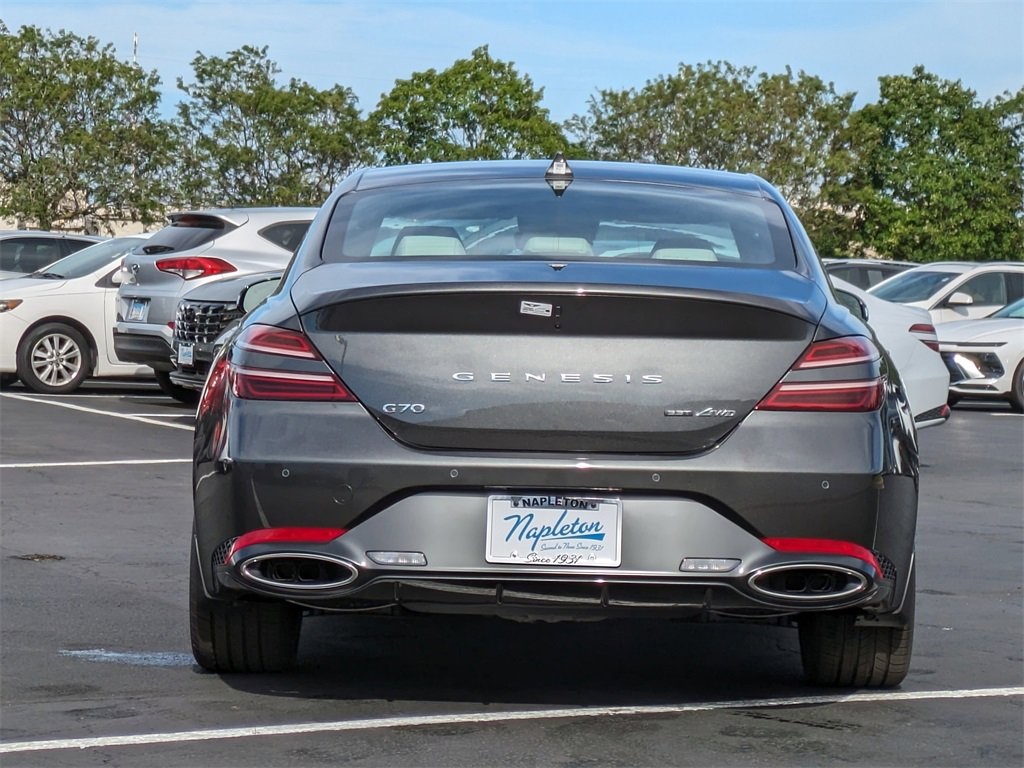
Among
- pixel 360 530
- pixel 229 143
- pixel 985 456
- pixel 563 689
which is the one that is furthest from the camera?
pixel 229 143

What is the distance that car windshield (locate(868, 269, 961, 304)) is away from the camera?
2141 cm

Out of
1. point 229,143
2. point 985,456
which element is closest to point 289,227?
point 985,456

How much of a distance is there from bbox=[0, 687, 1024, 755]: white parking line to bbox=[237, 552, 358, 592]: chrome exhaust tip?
0.43 m

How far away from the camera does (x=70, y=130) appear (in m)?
57.3

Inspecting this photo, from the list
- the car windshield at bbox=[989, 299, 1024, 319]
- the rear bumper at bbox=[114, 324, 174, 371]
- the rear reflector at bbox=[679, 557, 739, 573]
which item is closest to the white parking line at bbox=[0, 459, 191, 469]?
the rear bumper at bbox=[114, 324, 174, 371]

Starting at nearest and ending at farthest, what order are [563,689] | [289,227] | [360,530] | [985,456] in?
[360,530]
[563,689]
[985,456]
[289,227]

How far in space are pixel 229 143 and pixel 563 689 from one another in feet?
193

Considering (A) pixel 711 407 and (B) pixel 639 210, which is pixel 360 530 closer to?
(A) pixel 711 407

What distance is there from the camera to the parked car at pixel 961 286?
21.3 metres

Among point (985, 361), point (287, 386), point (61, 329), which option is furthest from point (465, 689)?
point (985, 361)

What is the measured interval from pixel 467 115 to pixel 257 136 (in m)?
10.2

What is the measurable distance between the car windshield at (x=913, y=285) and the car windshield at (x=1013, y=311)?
1.26 m

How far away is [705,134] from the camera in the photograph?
65312mm

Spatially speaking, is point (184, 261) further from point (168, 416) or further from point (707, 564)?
point (707, 564)
